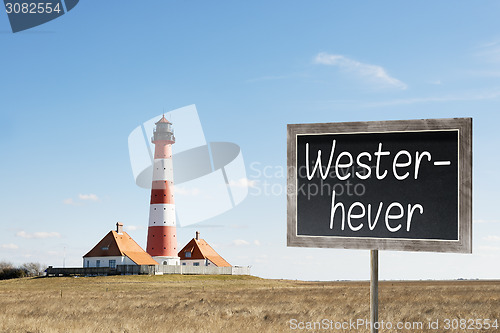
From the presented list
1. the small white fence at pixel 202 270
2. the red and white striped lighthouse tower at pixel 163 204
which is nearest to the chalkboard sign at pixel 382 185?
the red and white striped lighthouse tower at pixel 163 204

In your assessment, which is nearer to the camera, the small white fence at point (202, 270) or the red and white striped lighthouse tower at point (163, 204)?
the red and white striped lighthouse tower at point (163, 204)

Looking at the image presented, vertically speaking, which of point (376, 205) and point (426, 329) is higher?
point (376, 205)

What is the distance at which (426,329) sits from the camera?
624 inches

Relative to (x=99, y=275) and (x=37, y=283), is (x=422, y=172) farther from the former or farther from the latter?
(x=99, y=275)

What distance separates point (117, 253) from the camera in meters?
75.9

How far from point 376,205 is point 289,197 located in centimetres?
78

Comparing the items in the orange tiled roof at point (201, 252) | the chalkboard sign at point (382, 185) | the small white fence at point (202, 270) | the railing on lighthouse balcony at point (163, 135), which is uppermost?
the railing on lighthouse balcony at point (163, 135)

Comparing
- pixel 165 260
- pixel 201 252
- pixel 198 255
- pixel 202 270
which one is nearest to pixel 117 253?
pixel 165 260

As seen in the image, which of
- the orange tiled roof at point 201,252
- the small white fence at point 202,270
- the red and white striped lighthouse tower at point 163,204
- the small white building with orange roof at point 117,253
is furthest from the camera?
the orange tiled roof at point 201,252

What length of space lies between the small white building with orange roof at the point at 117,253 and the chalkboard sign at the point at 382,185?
230 ft

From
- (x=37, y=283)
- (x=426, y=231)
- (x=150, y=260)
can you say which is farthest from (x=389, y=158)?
(x=150, y=260)

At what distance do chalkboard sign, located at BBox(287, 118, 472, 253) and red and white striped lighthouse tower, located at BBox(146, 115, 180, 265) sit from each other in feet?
219

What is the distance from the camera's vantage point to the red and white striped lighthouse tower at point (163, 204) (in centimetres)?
7100

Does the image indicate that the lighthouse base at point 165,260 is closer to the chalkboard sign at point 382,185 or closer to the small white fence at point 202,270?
the small white fence at point 202,270
